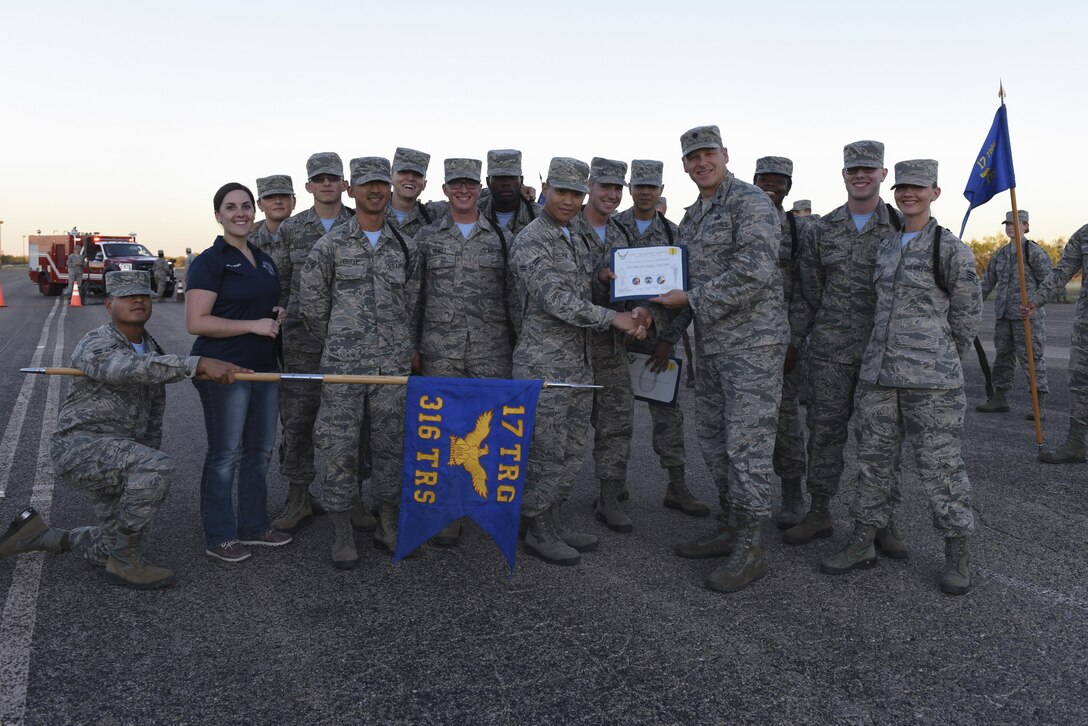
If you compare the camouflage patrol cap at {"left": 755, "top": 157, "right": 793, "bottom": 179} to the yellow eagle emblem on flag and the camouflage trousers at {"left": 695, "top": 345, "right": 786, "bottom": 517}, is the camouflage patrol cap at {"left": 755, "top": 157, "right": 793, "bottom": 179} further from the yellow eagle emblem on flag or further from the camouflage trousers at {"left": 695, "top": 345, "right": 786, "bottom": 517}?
the yellow eagle emblem on flag

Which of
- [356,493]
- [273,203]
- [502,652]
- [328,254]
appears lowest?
[502,652]

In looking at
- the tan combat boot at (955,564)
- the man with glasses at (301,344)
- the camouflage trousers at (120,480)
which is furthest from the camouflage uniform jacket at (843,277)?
the camouflage trousers at (120,480)

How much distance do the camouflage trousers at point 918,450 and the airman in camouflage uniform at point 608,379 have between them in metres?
1.44

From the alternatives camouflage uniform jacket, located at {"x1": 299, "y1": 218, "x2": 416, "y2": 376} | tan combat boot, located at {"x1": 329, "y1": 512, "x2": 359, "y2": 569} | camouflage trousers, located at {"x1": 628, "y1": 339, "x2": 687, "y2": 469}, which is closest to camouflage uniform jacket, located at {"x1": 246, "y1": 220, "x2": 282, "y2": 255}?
camouflage uniform jacket, located at {"x1": 299, "y1": 218, "x2": 416, "y2": 376}

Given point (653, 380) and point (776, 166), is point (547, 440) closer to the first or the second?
point (653, 380)

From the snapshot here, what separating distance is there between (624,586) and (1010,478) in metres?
3.70

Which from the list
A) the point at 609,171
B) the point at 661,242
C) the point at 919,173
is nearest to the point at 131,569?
the point at 609,171

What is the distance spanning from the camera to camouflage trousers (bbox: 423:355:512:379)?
185 inches

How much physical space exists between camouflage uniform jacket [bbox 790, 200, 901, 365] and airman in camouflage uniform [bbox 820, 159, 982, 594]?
36 cm

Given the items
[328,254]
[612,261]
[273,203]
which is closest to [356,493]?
[328,254]

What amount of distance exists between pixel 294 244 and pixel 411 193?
84cm

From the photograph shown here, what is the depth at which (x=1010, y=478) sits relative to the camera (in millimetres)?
5918

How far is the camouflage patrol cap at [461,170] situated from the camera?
15.2 feet

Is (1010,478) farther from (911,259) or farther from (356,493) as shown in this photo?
(356,493)
